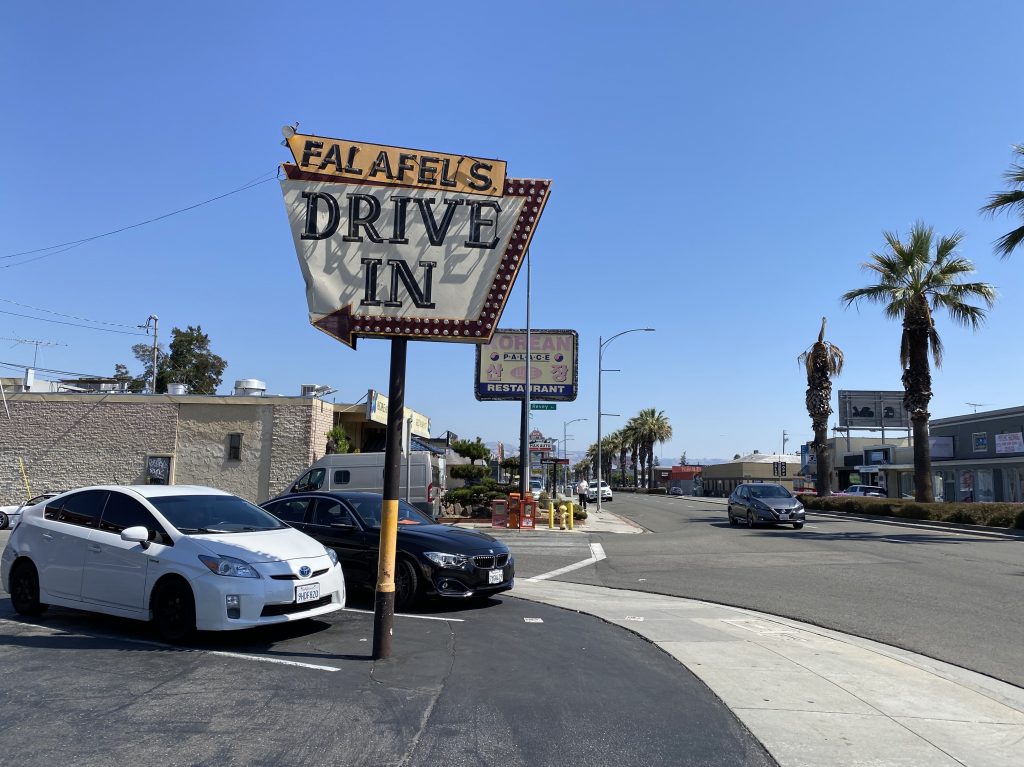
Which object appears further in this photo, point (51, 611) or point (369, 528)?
point (369, 528)

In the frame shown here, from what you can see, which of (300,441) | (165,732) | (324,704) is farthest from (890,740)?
(300,441)

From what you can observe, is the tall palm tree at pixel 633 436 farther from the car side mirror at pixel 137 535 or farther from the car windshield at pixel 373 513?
the car side mirror at pixel 137 535

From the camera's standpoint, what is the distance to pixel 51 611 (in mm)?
8984

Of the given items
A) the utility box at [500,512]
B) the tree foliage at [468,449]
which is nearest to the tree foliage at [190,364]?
the tree foliage at [468,449]

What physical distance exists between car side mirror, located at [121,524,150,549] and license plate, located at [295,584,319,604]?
5.05ft

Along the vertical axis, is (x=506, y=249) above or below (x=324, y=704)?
above

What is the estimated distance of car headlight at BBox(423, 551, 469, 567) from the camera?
9.42 m

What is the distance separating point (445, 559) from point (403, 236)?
4061 mm

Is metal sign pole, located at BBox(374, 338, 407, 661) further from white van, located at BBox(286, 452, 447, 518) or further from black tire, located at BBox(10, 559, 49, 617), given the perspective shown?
white van, located at BBox(286, 452, 447, 518)

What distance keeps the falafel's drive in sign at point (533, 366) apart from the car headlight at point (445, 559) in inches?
1013

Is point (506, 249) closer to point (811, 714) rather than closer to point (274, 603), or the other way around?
point (274, 603)

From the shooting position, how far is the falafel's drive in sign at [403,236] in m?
7.36

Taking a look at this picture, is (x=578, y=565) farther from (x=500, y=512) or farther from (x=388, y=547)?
(x=500, y=512)

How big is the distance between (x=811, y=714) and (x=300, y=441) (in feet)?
85.0
